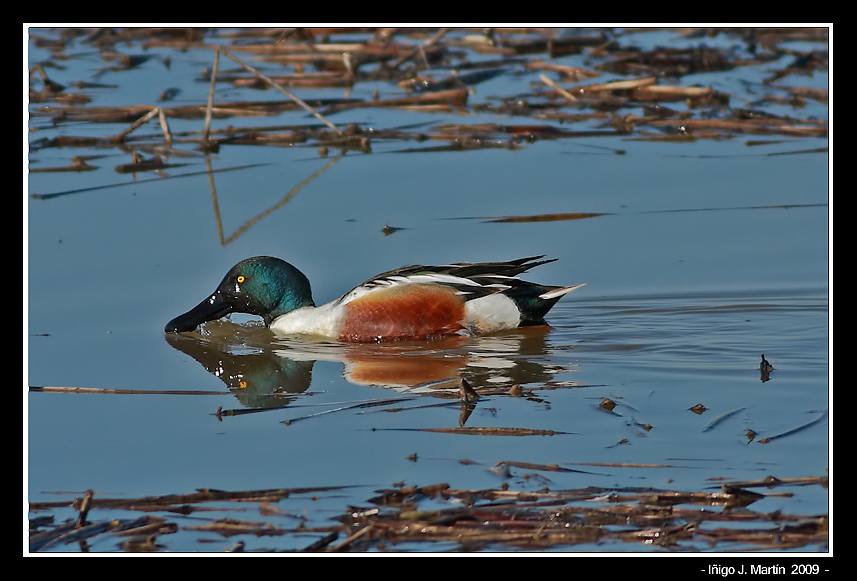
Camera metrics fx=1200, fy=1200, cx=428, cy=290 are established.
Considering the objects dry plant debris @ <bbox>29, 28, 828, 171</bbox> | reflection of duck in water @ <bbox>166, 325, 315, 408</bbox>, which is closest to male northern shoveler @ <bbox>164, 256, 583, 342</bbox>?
reflection of duck in water @ <bbox>166, 325, 315, 408</bbox>

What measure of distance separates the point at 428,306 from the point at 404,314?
0.51 feet

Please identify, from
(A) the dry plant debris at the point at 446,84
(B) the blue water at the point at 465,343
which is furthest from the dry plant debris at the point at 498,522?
(A) the dry plant debris at the point at 446,84

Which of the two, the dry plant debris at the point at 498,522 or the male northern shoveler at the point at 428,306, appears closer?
the dry plant debris at the point at 498,522

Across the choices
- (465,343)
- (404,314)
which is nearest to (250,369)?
(404,314)

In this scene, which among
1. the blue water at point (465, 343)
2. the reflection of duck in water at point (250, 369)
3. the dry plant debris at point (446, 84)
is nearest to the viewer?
the blue water at point (465, 343)

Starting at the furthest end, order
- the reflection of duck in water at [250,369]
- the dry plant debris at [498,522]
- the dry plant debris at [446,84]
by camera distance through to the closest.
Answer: the dry plant debris at [446,84], the reflection of duck in water at [250,369], the dry plant debris at [498,522]

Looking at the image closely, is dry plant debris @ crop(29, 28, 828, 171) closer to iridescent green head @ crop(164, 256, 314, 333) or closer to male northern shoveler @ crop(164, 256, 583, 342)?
iridescent green head @ crop(164, 256, 314, 333)

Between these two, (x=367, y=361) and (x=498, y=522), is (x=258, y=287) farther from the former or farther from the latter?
(x=498, y=522)

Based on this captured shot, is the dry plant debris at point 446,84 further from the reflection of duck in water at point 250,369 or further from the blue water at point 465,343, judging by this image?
the reflection of duck in water at point 250,369

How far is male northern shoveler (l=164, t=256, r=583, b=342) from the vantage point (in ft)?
23.7

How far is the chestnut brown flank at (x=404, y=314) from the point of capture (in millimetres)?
7203

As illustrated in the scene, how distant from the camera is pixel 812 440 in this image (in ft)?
16.8

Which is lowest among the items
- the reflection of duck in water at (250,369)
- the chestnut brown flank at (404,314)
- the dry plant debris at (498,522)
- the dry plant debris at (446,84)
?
the dry plant debris at (498,522)

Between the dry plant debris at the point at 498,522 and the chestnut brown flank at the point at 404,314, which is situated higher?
the chestnut brown flank at the point at 404,314
